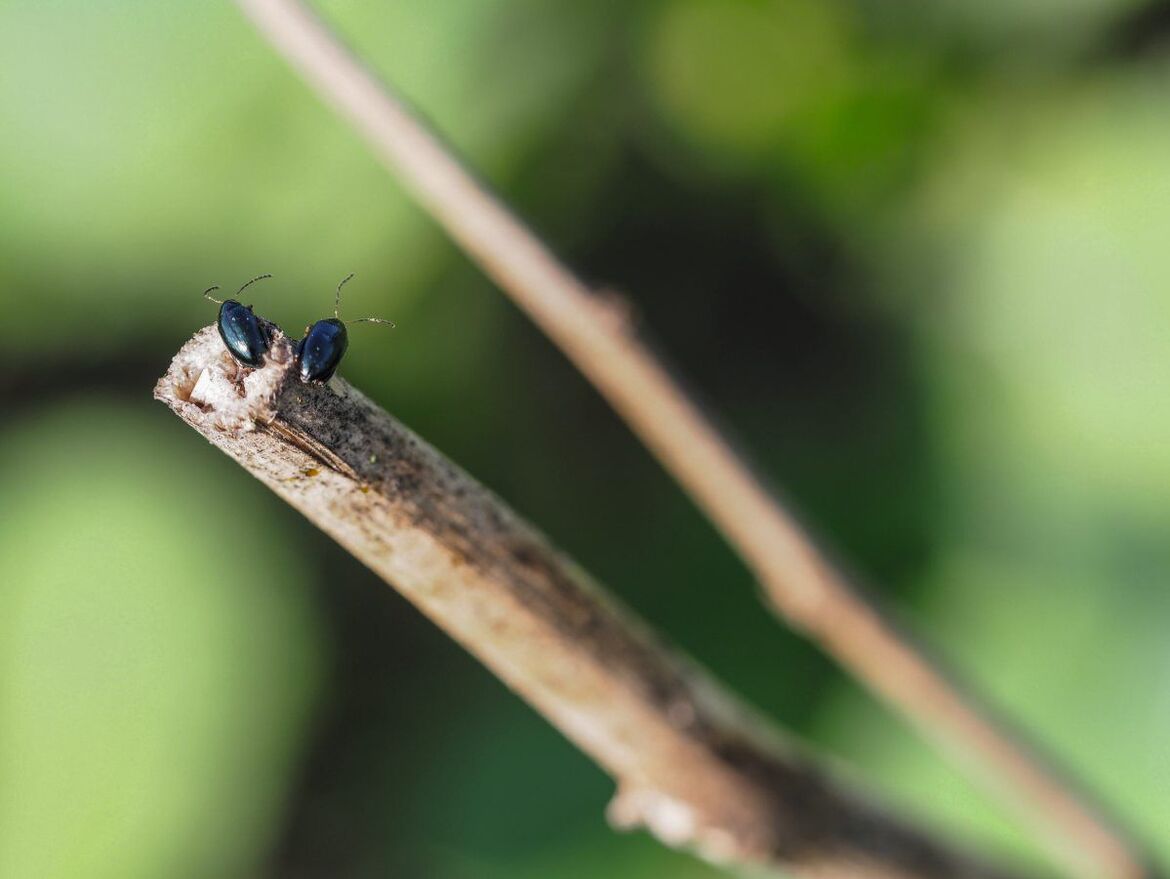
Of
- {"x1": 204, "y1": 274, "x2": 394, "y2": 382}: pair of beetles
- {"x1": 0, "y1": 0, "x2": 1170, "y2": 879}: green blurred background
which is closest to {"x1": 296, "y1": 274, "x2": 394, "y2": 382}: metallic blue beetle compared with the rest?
{"x1": 204, "y1": 274, "x2": 394, "y2": 382}: pair of beetles

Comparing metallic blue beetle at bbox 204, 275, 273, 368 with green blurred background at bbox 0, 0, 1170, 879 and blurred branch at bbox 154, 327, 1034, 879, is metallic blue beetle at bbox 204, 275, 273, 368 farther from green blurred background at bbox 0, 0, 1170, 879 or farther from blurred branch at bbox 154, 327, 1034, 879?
green blurred background at bbox 0, 0, 1170, 879

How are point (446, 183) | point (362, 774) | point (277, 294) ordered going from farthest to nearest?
point (362, 774), point (277, 294), point (446, 183)

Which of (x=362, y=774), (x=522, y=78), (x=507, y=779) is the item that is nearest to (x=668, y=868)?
(x=507, y=779)

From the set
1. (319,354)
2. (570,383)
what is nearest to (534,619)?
A: (319,354)

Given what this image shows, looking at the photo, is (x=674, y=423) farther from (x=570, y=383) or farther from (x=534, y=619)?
(x=570, y=383)

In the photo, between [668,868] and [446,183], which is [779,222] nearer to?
[668,868]

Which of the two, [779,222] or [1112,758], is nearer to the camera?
[1112,758]
